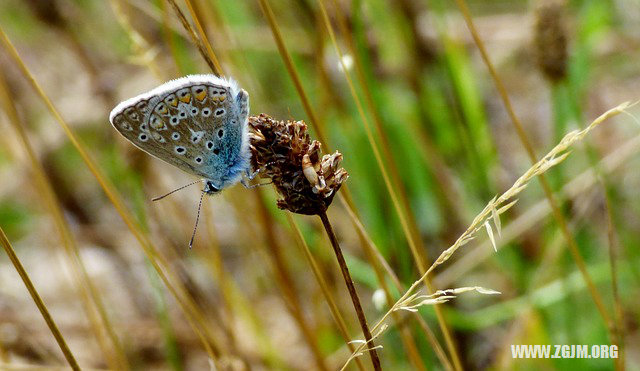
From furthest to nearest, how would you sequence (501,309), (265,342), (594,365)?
(265,342) < (501,309) < (594,365)

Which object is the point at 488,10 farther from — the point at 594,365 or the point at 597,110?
the point at 594,365

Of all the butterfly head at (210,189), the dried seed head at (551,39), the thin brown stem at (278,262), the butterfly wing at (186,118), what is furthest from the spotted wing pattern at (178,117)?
the dried seed head at (551,39)

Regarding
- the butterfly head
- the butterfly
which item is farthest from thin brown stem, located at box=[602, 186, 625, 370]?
the butterfly head

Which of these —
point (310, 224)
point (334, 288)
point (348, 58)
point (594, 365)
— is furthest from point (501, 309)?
point (348, 58)

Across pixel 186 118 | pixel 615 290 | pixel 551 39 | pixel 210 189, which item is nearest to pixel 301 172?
pixel 186 118

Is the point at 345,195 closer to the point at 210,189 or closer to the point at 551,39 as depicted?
the point at 210,189

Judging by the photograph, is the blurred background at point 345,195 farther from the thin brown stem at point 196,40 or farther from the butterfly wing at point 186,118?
the butterfly wing at point 186,118
